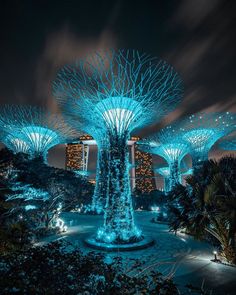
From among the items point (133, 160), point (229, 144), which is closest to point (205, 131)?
point (229, 144)

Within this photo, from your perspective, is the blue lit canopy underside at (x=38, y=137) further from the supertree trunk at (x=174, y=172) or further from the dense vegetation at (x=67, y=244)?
the supertree trunk at (x=174, y=172)

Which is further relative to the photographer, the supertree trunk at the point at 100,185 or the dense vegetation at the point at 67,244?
the supertree trunk at the point at 100,185

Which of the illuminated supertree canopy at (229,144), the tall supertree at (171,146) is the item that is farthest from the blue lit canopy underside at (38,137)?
the illuminated supertree canopy at (229,144)

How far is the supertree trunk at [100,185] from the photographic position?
26.6 m

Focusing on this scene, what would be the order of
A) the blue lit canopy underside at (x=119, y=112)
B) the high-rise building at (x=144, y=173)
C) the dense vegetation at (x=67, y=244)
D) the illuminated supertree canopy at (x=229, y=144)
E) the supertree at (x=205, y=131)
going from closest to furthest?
1. the dense vegetation at (x=67, y=244)
2. the blue lit canopy underside at (x=119, y=112)
3. the supertree at (x=205, y=131)
4. the illuminated supertree canopy at (x=229, y=144)
5. the high-rise building at (x=144, y=173)

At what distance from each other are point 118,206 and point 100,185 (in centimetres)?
1604

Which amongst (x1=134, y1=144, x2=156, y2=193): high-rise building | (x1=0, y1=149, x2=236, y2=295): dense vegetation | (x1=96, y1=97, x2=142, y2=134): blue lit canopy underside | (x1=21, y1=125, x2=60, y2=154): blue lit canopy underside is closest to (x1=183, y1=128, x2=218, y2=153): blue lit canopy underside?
(x1=96, y1=97, x2=142, y2=134): blue lit canopy underside

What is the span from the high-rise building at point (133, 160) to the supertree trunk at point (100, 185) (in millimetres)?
49626

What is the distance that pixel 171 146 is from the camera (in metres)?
27.8

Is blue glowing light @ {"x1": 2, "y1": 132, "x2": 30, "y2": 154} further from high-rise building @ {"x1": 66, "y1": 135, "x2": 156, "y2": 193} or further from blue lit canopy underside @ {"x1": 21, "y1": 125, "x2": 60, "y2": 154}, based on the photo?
high-rise building @ {"x1": 66, "y1": 135, "x2": 156, "y2": 193}

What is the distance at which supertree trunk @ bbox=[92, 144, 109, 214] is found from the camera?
26.6 m

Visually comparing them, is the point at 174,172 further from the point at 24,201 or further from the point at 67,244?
the point at 67,244

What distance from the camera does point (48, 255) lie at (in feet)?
12.7

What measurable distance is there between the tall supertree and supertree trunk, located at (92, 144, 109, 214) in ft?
21.7
